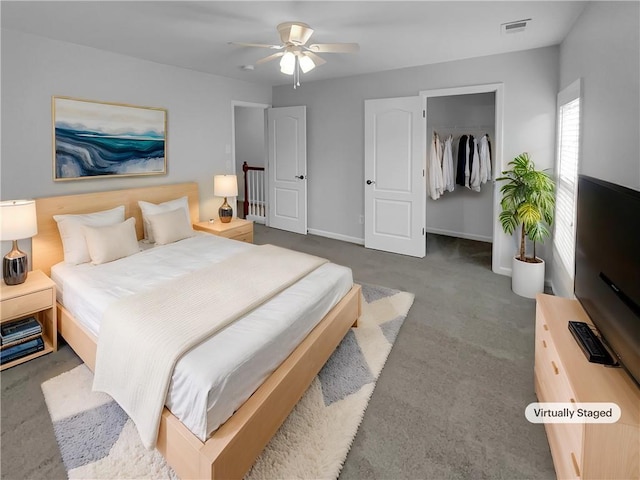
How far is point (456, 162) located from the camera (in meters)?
5.36

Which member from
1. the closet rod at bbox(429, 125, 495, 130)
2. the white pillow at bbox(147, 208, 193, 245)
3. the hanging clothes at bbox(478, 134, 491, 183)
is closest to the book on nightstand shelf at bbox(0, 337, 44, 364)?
the white pillow at bbox(147, 208, 193, 245)

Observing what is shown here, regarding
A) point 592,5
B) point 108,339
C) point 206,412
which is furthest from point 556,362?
point 592,5

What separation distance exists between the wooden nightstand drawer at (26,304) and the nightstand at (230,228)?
1.83m

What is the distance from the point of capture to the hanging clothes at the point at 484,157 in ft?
16.5

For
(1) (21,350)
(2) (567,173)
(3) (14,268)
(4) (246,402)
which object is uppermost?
(2) (567,173)

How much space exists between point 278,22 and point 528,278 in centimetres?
318

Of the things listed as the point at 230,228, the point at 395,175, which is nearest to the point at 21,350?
the point at 230,228

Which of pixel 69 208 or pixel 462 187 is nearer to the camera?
pixel 69 208

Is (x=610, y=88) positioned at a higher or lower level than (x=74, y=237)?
higher

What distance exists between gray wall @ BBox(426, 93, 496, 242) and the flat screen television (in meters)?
3.72

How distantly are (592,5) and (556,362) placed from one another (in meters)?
2.43

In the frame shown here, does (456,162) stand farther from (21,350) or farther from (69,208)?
(21,350)

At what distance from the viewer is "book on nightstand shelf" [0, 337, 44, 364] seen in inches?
93.1

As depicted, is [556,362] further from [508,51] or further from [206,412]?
[508,51]
